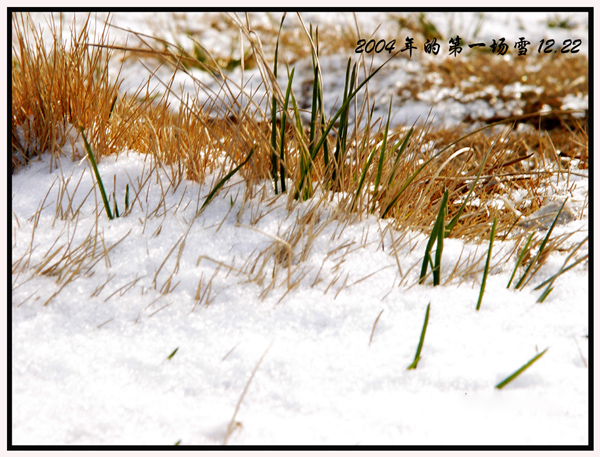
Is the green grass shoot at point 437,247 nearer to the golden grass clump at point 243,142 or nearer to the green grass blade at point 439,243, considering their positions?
the green grass blade at point 439,243

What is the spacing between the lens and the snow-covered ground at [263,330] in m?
0.83

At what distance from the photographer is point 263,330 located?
1.02m

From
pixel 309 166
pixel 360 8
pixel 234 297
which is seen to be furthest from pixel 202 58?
pixel 234 297

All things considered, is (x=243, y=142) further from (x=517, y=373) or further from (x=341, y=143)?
(x=517, y=373)

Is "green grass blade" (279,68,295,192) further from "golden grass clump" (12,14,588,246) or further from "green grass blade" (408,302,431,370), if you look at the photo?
"green grass blade" (408,302,431,370)

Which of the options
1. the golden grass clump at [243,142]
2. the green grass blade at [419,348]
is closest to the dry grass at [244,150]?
the golden grass clump at [243,142]

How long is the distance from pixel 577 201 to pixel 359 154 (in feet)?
2.41

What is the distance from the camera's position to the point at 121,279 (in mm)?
1130

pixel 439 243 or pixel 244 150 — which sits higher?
pixel 244 150

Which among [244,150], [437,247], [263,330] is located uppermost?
[244,150]

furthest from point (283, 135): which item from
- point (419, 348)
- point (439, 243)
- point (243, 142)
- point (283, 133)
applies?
point (419, 348)

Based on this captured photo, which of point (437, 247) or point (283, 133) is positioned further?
point (283, 133)

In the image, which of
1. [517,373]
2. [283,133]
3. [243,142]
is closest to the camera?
[517,373]

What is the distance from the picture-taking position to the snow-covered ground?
833mm
